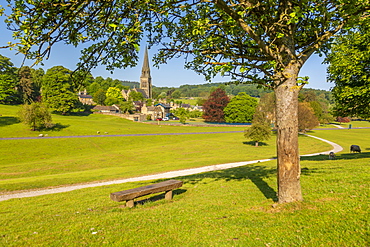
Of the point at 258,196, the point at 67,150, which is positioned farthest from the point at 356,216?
the point at 67,150

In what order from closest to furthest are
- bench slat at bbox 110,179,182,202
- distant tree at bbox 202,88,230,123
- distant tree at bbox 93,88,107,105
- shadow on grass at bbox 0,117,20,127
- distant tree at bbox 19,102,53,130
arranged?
bench slat at bbox 110,179,182,202 < distant tree at bbox 19,102,53,130 < shadow on grass at bbox 0,117,20,127 < distant tree at bbox 202,88,230,123 < distant tree at bbox 93,88,107,105

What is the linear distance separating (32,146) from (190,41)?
114ft

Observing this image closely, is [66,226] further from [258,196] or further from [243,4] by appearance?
[243,4]

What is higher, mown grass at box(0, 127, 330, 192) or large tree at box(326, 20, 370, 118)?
large tree at box(326, 20, 370, 118)

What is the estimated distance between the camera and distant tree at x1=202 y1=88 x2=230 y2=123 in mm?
93312

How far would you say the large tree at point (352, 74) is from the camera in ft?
57.1

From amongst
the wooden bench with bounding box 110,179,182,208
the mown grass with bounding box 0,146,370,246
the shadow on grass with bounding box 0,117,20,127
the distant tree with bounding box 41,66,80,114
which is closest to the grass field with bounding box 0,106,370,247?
the mown grass with bounding box 0,146,370,246

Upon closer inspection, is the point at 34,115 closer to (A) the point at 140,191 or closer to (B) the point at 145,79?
(A) the point at 140,191

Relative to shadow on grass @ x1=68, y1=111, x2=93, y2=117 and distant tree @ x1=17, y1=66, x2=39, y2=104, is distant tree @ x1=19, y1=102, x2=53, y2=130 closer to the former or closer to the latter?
distant tree @ x1=17, y1=66, x2=39, y2=104

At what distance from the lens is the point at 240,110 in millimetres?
90500

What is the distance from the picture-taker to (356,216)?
5246mm

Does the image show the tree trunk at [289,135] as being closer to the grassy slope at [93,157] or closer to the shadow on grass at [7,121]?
the grassy slope at [93,157]

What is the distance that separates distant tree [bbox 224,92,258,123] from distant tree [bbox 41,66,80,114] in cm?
5517

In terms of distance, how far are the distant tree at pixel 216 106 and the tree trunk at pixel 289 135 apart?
87044 mm
